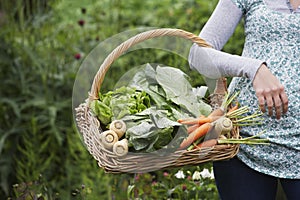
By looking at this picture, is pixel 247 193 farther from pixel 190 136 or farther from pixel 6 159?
pixel 6 159

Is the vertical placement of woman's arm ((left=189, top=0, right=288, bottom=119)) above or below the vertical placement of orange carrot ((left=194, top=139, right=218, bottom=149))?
above

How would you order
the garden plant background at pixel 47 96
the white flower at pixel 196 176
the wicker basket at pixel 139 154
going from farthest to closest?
the garden plant background at pixel 47 96 < the white flower at pixel 196 176 < the wicker basket at pixel 139 154

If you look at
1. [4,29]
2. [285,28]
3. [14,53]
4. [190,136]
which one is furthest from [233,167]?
[4,29]

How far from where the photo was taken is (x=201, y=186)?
2.79 metres

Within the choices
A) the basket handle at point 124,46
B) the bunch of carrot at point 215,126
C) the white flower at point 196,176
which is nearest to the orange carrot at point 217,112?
the bunch of carrot at point 215,126

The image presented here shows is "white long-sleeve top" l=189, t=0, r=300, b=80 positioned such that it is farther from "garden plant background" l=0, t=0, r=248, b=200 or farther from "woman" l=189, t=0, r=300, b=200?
"garden plant background" l=0, t=0, r=248, b=200

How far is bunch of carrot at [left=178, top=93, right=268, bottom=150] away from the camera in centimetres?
196

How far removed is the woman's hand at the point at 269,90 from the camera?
6.36ft

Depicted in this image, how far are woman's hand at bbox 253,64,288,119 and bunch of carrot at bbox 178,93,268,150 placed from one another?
0.31ft

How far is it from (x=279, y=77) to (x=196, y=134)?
339 mm

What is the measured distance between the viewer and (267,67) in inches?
81.0

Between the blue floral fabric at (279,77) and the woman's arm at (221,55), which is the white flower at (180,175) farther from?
the woman's arm at (221,55)

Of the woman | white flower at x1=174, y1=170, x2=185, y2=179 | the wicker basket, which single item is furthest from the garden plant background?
the wicker basket

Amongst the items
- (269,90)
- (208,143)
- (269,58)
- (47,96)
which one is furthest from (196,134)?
(47,96)
